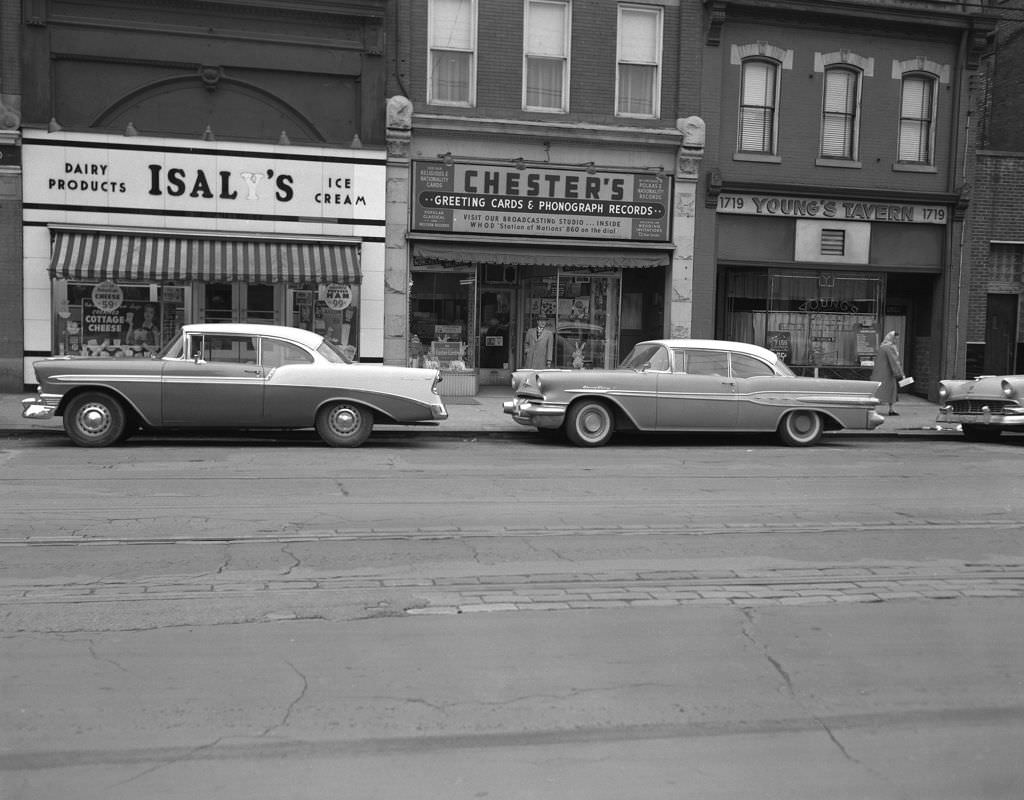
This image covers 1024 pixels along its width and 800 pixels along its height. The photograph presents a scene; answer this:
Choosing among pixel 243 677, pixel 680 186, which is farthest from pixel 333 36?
pixel 243 677

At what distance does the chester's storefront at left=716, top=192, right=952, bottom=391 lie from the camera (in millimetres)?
22125

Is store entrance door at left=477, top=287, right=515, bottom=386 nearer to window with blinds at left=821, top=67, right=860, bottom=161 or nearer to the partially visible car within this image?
window with blinds at left=821, top=67, right=860, bottom=161

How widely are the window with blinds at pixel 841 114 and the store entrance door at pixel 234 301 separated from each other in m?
12.0

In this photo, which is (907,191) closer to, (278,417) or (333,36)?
(333,36)

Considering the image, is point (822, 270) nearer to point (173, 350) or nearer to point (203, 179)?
point (203, 179)

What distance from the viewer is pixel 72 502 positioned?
30.7ft

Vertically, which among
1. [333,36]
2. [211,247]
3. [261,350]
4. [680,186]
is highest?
[333,36]

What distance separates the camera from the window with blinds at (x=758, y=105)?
2198cm

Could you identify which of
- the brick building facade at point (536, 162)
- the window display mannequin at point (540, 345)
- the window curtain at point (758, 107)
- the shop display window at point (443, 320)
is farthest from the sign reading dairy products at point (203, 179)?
the window curtain at point (758, 107)

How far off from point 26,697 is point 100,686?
31 centimetres

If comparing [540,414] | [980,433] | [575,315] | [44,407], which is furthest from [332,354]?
[980,433]

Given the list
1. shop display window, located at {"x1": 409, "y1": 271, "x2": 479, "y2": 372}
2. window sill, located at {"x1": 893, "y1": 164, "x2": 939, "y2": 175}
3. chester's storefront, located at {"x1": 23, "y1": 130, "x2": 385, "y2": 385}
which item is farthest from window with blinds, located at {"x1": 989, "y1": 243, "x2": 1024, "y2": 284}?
chester's storefront, located at {"x1": 23, "y1": 130, "x2": 385, "y2": 385}

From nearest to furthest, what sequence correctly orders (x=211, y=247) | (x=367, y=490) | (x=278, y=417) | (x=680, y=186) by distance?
(x=367, y=490)
(x=278, y=417)
(x=211, y=247)
(x=680, y=186)

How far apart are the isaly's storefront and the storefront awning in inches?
0.8
